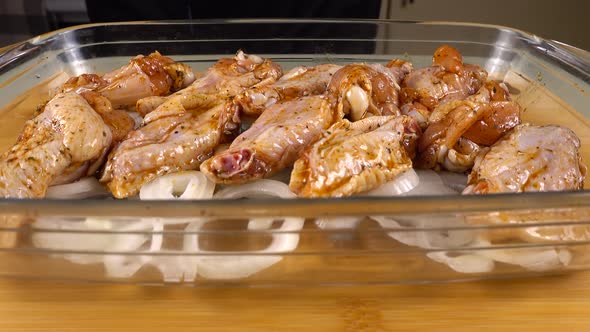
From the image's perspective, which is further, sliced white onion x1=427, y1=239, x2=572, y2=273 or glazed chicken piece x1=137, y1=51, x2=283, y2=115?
glazed chicken piece x1=137, y1=51, x2=283, y2=115

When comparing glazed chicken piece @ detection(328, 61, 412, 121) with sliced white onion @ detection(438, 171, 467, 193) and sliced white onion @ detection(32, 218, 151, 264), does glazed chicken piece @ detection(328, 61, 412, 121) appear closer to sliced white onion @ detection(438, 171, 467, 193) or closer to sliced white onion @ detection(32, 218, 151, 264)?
sliced white onion @ detection(438, 171, 467, 193)

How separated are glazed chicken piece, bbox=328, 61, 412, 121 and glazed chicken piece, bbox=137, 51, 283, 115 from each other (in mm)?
322

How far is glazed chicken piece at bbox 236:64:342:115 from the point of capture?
1.68 meters

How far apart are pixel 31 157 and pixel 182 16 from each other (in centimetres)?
214

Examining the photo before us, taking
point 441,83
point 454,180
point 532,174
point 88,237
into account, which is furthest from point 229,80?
point 532,174

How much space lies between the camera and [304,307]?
117 cm

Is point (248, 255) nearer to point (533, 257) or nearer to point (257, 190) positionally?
point (257, 190)

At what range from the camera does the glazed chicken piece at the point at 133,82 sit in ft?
6.37

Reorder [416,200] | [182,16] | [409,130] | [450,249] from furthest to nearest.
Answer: [182,16] < [409,130] < [450,249] < [416,200]

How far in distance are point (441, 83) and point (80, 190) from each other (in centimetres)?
135

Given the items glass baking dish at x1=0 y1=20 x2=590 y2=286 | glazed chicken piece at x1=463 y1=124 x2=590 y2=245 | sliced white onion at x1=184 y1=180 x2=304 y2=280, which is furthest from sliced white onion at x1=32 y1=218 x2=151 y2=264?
glazed chicken piece at x1=463 y1=124 x2=590 y2=245

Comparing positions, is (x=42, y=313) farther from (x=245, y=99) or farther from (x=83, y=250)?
(x=245, y=99)

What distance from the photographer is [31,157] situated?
1416 millimetres

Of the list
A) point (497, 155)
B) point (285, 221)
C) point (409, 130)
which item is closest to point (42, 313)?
point (285, 221)
